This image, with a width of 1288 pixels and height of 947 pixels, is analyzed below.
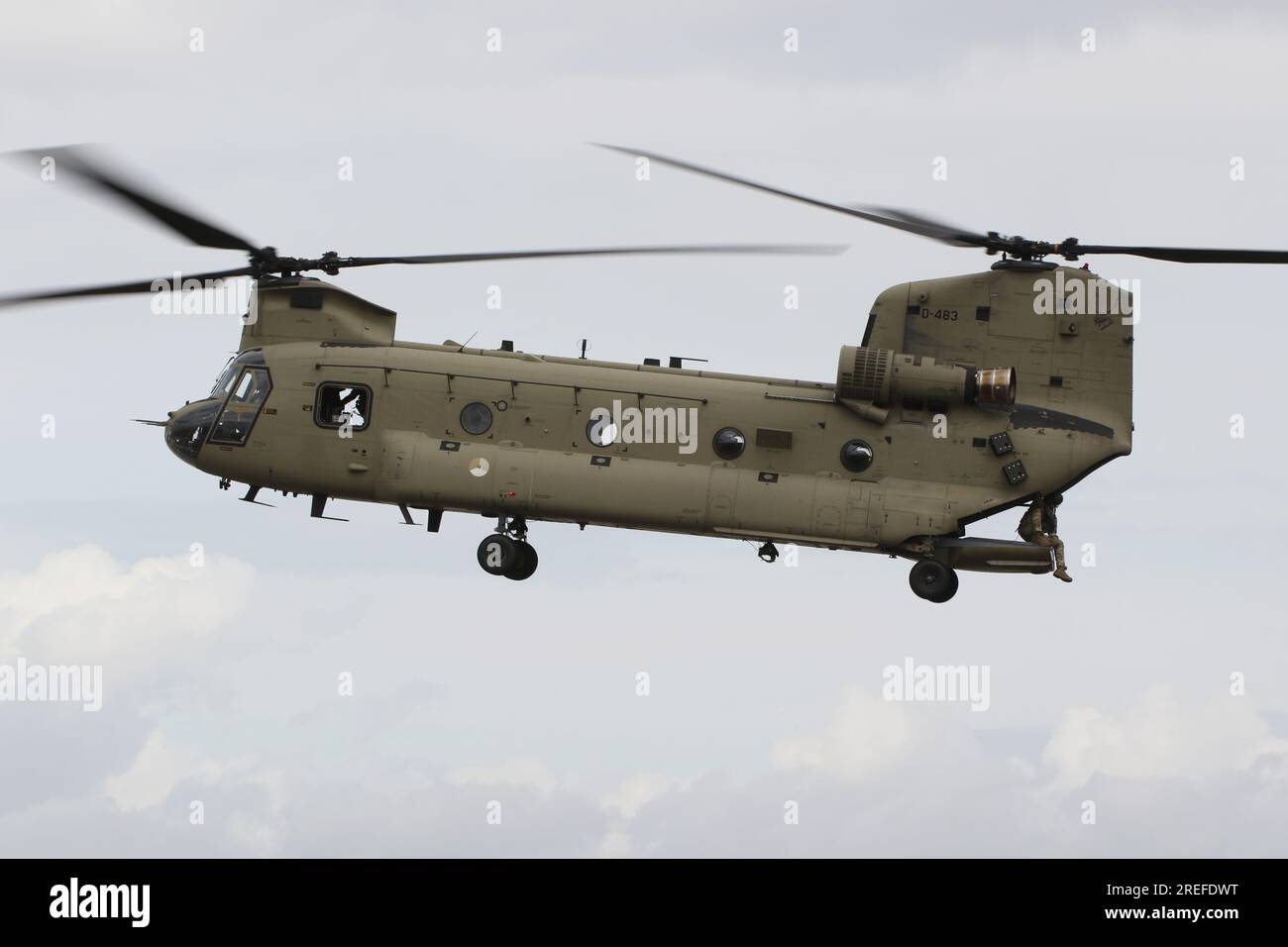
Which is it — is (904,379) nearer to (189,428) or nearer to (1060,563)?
(1060,563)

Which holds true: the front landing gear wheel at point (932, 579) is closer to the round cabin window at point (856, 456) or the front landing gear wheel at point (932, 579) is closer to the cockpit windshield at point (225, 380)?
the round cabin window at point (856, 456)

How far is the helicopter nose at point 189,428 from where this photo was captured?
34.5m

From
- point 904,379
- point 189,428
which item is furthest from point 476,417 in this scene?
point 904,379

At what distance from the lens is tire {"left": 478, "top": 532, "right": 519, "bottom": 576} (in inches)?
1330

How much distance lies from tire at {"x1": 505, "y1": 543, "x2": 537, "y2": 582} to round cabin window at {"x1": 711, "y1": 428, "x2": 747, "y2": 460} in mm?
4144

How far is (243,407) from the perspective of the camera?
34.3 meters

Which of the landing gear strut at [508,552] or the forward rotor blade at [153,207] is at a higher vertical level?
the forward rotor blade at [153,207]

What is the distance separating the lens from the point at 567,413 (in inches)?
1313

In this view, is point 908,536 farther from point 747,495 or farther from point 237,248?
point 237,248

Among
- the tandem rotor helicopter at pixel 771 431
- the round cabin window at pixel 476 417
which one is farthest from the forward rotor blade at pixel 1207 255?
the round cabin window at pixel 476 417

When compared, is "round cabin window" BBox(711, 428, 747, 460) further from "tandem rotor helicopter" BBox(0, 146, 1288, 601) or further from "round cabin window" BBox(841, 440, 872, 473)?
"round cabin window" BBox(841, 440, 872, 473)

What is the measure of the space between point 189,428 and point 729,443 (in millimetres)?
10571

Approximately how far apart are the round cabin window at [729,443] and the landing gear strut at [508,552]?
4021 millimetres

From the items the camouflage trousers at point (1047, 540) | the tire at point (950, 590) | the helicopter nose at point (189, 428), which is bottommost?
the tire at point (950, 590)
